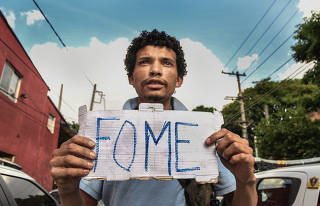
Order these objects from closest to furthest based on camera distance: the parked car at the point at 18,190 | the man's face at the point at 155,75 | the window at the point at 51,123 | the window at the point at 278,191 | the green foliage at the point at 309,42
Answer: the man's face at the point at 155,75, the parked car at the point at 18,190, the window at the point at 278,191, the green foliage at the point at 309,42, the window at the point at 51,123

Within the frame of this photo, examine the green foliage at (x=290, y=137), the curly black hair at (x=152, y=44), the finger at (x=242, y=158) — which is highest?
the green foliage at (x=290, y=137)

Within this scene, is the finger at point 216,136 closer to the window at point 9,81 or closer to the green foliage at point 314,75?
the green foliage at point 314,75

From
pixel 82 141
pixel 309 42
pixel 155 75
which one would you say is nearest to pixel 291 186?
pixel 155 75

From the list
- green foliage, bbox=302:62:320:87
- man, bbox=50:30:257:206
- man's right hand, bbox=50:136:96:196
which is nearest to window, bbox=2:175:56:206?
man, bbox=50:30:257:206

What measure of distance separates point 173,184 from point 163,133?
0.34m

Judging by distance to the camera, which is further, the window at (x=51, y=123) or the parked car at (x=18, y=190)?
the window at (x=51, y=123)

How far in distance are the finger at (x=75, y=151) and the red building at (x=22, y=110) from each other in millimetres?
10881

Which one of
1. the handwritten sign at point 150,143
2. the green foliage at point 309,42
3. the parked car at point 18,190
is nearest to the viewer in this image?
the handwritten sign at point 150,143

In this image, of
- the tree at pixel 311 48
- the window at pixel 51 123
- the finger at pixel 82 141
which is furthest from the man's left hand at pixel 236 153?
the window at pixel 51 123

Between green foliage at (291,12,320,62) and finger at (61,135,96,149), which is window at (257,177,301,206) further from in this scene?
green foliage at (291,12,320,62)

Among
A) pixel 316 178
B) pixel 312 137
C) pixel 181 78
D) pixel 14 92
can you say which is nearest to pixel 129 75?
pixel 181 78

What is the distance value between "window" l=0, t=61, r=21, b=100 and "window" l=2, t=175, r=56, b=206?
9168 mm

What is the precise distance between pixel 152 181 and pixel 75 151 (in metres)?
0.50

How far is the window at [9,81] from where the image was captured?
10.2 meters
